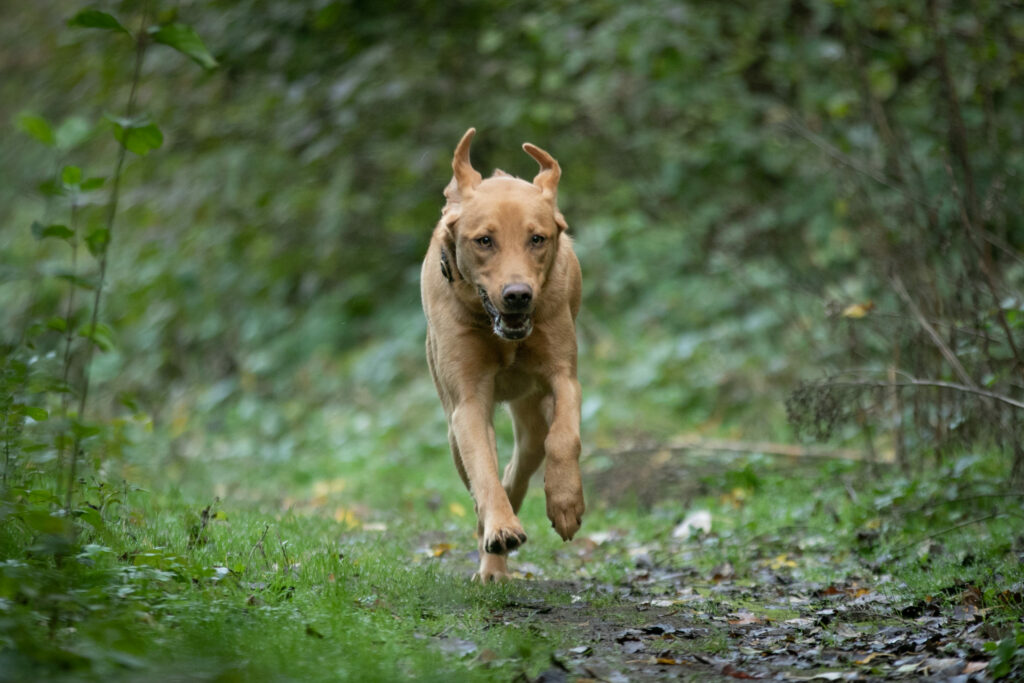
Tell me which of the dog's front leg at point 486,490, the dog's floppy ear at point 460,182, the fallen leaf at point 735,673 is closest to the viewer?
the fallen leaf at point 735,673

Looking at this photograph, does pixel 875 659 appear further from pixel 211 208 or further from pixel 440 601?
pixel 211 208

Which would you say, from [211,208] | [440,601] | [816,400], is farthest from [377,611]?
[211,208]

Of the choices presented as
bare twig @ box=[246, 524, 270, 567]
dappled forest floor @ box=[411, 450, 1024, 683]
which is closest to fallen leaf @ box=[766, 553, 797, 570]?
dappled forest floor @ box=[411, 450, 1024, 683]

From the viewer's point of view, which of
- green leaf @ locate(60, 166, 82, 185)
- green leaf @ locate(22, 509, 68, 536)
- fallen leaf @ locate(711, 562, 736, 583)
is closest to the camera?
green leaf @ locate(22, 509, 68, 536)

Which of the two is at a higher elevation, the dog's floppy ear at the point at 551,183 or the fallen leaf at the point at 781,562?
the dog's floppy ear at the point at 551,183

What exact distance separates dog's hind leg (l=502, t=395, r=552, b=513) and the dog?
2 cm

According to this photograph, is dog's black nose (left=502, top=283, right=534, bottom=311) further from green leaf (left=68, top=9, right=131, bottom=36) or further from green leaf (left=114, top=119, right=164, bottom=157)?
green leaf (left=68, top=9, right=131, bottom=36)

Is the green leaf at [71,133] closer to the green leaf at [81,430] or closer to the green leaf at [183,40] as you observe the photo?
the green leaf at [183,40]

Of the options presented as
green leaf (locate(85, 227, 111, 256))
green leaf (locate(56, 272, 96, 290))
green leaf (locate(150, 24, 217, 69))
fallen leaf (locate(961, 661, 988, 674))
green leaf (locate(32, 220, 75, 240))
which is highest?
green leaf (locate(150, 24, 217, 69))

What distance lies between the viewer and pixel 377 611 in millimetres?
4234

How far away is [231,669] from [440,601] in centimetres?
168

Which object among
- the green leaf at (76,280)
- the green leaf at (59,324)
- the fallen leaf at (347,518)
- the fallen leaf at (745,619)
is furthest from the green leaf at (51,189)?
the fallen leaf at (745,619)

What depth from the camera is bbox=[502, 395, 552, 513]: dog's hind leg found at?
5.98 m

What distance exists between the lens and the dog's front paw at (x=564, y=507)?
4.97 m
